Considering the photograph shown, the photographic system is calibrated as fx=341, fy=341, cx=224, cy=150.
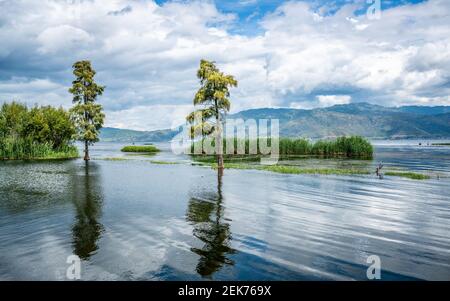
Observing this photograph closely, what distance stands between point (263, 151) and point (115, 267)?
258 feet

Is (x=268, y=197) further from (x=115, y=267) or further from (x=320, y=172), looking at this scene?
(x=320, y=172)

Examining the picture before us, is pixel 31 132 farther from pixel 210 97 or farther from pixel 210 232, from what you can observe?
pixel 210 232

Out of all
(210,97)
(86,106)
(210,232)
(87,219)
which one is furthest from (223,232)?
(86,106)

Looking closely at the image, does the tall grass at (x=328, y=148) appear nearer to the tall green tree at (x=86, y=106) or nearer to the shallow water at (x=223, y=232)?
the tall green tree at (x=86, y=106)

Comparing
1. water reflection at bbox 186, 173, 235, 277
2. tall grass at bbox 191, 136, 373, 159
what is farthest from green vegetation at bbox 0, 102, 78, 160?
water reflection at bbox 186, 173, 235, 277

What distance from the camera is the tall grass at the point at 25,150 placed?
69625 mm

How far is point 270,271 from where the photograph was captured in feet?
36.9

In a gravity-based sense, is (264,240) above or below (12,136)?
below

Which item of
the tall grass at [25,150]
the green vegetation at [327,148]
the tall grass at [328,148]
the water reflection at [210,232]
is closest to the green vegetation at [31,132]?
the tall grass at [25,150]

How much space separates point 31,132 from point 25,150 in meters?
4.25

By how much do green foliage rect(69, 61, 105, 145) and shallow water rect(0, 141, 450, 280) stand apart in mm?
42414

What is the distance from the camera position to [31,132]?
72750mm
